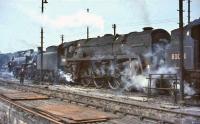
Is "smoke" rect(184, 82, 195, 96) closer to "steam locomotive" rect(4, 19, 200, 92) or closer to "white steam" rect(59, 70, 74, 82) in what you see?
"steam locomotive" rect(4, 19, 200, 92)

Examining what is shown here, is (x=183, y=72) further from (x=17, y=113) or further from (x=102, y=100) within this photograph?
(x=17, y=113)

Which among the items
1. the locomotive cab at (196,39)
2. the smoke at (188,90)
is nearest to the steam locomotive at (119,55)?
the locomotive cab at (196,39)

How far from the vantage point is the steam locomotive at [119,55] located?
15.3 meters

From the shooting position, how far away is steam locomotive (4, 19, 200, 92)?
15302 millimetres

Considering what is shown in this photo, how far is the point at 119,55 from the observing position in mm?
21484

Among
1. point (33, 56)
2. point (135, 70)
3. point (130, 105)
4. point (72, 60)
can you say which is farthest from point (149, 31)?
point (33, 56)

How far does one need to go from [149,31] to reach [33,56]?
71.0 ft

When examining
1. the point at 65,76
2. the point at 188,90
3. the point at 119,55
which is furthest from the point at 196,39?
the point at 65,76

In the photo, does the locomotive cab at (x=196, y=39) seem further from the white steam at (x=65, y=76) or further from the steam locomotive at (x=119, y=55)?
the white steam at (x=65, y=76)

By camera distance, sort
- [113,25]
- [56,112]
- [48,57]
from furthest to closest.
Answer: [113,25]
[48,57]
[56,112]

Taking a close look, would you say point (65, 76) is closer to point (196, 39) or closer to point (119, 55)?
point (119, 55)

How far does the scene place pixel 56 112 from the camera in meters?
10.5

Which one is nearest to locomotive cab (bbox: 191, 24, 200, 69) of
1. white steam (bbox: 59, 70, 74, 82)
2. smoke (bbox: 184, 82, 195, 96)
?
smoke (bbox: 184, 82, 195, 96)

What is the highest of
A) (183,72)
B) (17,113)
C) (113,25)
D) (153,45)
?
(113,25)
